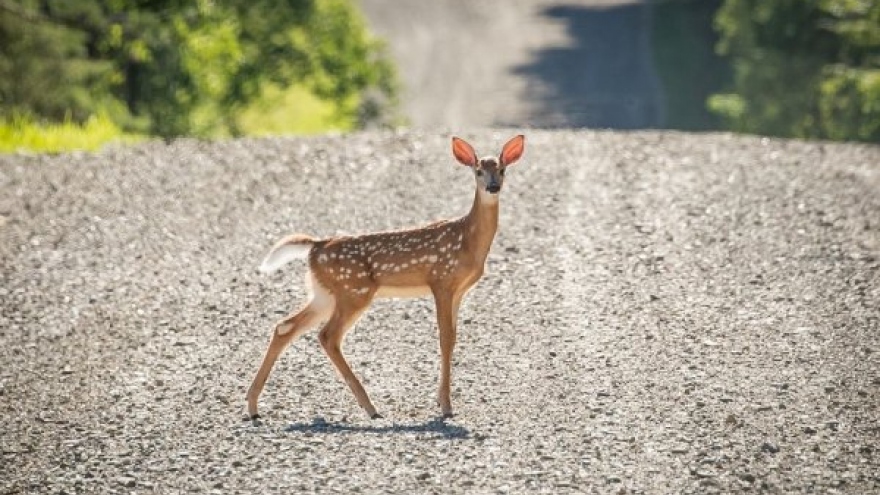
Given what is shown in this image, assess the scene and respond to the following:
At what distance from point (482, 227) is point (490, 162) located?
440 millimetres

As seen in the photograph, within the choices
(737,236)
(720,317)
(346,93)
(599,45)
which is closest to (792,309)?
(720,317)

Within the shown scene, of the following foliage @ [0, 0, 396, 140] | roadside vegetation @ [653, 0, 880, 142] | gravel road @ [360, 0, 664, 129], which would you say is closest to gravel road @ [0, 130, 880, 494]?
foliage @ [0, 0, 396, 140]

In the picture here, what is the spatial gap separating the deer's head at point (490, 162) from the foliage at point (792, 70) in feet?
92.9

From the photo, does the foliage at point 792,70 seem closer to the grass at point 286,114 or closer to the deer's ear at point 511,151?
the grass at point 286,114

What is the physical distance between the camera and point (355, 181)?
67.2 feet

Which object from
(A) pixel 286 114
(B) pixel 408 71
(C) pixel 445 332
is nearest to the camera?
(C) pixel 445 332

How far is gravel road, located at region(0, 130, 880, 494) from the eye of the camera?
37.7 ft

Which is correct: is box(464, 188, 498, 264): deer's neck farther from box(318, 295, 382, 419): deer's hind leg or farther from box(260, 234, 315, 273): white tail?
box(260, 234, 315, 273): white tail

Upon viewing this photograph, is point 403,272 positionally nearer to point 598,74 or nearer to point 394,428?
point 394,428

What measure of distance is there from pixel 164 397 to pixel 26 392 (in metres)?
1.12

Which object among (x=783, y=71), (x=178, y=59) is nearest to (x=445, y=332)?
(x=178, y=59)

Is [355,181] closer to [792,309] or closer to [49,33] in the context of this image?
[792,309]

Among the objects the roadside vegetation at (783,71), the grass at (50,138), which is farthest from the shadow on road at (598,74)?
the grass at (50,138)

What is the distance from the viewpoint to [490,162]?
1198 centimetres
